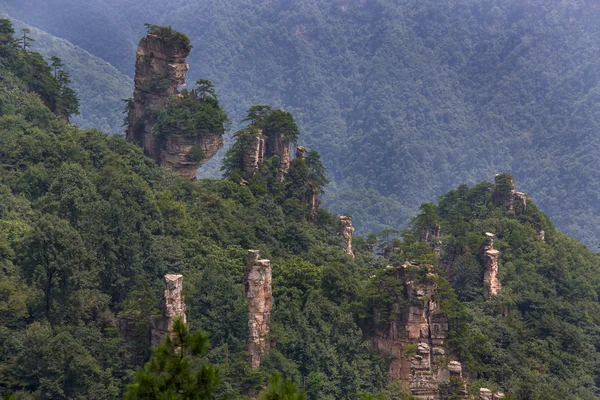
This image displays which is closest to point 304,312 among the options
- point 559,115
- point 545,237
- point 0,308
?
point 0,308

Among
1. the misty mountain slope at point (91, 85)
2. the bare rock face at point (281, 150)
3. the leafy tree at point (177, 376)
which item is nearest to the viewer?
the leafy tree at point (177, 376)

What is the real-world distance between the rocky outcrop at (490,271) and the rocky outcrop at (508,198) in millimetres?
7935

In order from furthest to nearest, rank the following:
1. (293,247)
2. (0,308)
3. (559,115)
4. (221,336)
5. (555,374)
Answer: (559,115)
(293,247)
(555,374)
(221,336)
(0,308)

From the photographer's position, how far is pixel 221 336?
31.5 meters

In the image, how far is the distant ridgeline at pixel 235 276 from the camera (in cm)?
2920

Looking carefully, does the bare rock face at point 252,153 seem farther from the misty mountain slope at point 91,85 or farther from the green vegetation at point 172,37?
the misty mountain slope at point 91,85

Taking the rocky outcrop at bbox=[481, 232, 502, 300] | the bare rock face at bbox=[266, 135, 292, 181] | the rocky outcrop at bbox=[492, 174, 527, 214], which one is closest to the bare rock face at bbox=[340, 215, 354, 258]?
the bare rock face at bbox=[266, 135, 292, 181]

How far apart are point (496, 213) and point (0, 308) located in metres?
28.9

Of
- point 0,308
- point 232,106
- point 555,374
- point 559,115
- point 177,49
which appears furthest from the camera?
point 232,106

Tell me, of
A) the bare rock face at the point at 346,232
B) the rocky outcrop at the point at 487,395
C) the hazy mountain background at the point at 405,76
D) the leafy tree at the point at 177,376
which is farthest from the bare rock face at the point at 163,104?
the hazy mountain background at the point at 405,76

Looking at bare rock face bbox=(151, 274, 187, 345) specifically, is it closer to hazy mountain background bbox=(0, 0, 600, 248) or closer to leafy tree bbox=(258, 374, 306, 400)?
leafy tree bbox=(258, 374, 306, 400)

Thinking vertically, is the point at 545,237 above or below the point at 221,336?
above

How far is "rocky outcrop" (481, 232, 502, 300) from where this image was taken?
43031mm

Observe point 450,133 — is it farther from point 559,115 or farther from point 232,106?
point 232,106
